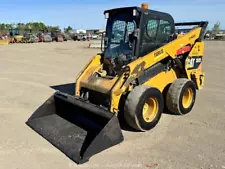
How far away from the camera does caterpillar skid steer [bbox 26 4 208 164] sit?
4.39 metres

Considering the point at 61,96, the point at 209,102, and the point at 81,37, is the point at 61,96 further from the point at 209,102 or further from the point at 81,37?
the point at 81,37

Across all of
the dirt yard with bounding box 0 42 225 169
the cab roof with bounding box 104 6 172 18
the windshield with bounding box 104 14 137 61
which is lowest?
the dirt yard with bounding box 0 42 225 169

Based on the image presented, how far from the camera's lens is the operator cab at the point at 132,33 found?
5133 millimetres

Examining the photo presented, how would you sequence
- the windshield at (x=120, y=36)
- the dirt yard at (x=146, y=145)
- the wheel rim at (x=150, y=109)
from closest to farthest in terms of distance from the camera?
the dirt yard at (x=146, y=145), the wheel rim at (x=150, y=109), the windshield at (x=120, y=36)

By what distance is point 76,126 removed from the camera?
482cm

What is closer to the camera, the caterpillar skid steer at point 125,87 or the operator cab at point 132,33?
the caterpillar skid steer at point 125,87

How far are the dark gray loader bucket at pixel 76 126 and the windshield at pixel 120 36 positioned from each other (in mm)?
1382

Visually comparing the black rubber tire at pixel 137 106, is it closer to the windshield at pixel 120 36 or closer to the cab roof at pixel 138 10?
the windshield at pixel 120 36

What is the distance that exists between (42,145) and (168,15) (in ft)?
12.3

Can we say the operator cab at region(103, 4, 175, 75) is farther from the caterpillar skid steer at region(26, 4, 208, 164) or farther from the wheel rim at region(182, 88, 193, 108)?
the wheel rim at region(182, 88, 193, 108)

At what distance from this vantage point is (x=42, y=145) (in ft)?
14.0

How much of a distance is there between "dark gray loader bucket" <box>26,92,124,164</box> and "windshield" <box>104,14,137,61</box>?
1.38 meters

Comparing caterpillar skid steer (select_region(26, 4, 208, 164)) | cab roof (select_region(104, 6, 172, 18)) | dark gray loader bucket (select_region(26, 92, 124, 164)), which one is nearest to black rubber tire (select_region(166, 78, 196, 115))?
caterpillar skid steer (select_region(26, 4, 208, 164))

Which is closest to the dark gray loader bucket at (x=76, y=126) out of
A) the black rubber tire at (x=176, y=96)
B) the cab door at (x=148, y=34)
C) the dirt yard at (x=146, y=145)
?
the dirt yard at (x=146, y=145)
